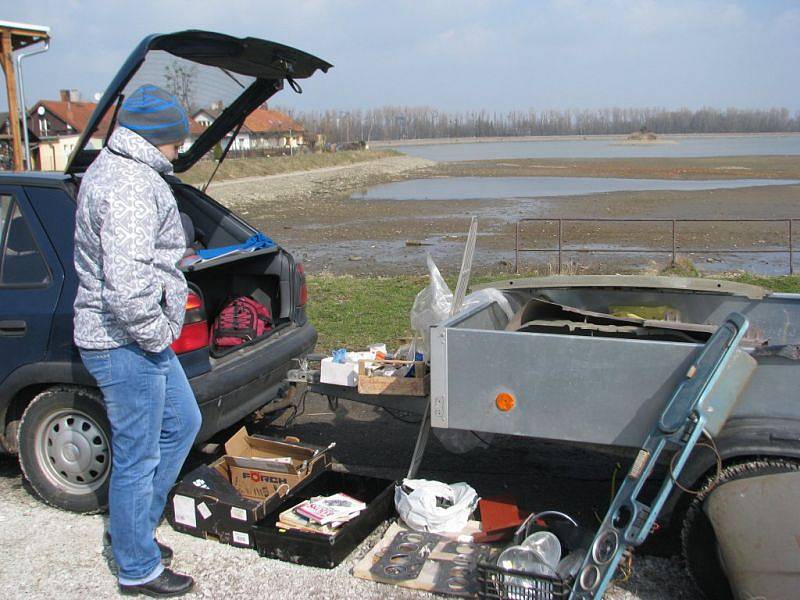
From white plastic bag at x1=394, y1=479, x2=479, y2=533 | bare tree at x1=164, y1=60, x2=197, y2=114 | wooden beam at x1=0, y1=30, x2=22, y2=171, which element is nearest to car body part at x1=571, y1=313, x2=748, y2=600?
white plastic bag at x1=394, y1=479, x2=479, y2=533

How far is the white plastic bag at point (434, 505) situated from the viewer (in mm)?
4109

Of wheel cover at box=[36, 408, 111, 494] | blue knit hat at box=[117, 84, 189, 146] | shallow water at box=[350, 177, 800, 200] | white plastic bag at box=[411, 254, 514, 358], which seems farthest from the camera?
shallow water at box=[350, 177, 800, 200]

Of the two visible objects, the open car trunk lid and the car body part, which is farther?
the open car trunk lid

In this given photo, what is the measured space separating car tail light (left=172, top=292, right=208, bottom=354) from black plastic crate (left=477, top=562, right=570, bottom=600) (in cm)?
191

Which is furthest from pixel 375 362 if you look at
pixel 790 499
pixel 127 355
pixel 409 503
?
pixel 790 499

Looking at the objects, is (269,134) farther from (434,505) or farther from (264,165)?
(434,505)

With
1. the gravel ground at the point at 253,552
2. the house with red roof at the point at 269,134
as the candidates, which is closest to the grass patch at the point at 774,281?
the gravel ground at the point at 253,552

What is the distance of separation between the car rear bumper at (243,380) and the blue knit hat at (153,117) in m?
1.41

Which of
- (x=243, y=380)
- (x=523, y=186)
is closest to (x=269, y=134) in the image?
(x=523, y=186)

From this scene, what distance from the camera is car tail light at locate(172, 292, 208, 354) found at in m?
4.29

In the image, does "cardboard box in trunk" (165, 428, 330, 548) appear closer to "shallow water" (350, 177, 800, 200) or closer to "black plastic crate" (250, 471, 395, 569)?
"black plastic crate" (250, 471, 395, 569)

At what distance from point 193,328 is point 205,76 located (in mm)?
1880

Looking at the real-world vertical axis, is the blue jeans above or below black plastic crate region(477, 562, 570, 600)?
above

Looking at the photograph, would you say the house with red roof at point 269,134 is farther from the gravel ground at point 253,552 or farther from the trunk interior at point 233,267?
the gravel ground at point 253,552
